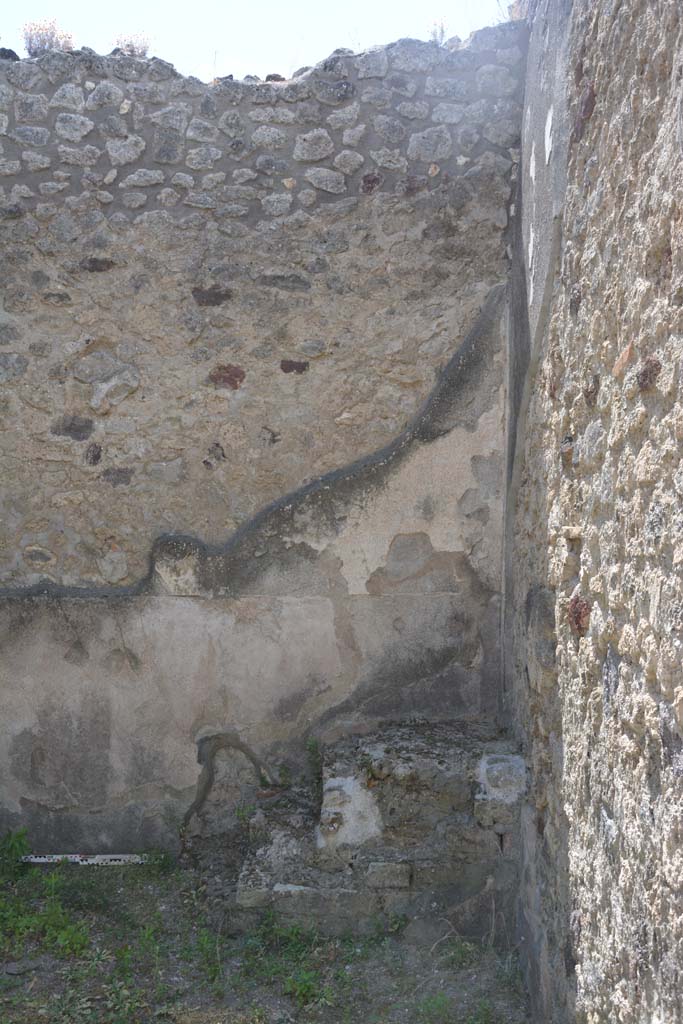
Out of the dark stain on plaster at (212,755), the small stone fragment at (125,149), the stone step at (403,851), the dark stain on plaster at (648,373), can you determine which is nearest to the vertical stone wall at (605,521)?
the dark stain on plaster at (648,373)

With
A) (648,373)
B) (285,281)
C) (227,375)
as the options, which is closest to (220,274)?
(285,281)

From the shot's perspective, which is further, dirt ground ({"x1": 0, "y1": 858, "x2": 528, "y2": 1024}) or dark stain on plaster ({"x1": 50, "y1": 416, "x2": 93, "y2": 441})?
dark stain on plaster ({"x1": 50, "y1": 416, "x2": 93, "y2": 441})

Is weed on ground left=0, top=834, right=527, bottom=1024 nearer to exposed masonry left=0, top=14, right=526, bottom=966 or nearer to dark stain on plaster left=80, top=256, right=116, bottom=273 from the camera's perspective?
exposed masonry left=0, top=14, right=526, bottom=966

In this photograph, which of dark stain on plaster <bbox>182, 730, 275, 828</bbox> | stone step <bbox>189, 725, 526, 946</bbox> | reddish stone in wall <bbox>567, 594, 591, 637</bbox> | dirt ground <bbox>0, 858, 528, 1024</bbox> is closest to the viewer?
reddish stone in wall <bbox>567, 594, 591, 637</bbox>

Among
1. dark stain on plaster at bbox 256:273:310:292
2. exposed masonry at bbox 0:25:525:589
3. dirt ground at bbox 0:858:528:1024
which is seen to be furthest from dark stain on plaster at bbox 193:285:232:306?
dirt ground at bbox 0:858:528:1024

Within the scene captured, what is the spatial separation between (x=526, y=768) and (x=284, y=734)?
95 centimetres

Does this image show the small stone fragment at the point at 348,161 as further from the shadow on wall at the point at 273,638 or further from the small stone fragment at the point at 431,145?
the shadow on wall at the point at 273,638

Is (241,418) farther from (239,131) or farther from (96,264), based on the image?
(239,131)

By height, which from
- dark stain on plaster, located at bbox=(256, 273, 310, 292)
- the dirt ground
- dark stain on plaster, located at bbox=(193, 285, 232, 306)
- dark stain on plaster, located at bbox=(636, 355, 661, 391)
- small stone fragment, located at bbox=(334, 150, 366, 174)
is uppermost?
small stone fragment, located at bbox=(334, 150, 366, 174)

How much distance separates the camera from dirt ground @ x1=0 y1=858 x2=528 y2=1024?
279cm

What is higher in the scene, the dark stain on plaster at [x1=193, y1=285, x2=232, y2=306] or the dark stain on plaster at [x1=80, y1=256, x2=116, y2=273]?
the dark stain on plaster at [x1=80, y1=256, x2=116, y2=273]

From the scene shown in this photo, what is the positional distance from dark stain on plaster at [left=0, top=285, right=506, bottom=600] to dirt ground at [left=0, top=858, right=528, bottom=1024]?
3.68 ft

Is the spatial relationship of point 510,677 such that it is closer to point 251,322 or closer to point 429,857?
point 429,857

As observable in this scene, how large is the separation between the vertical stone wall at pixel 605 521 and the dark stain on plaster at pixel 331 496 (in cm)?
42
